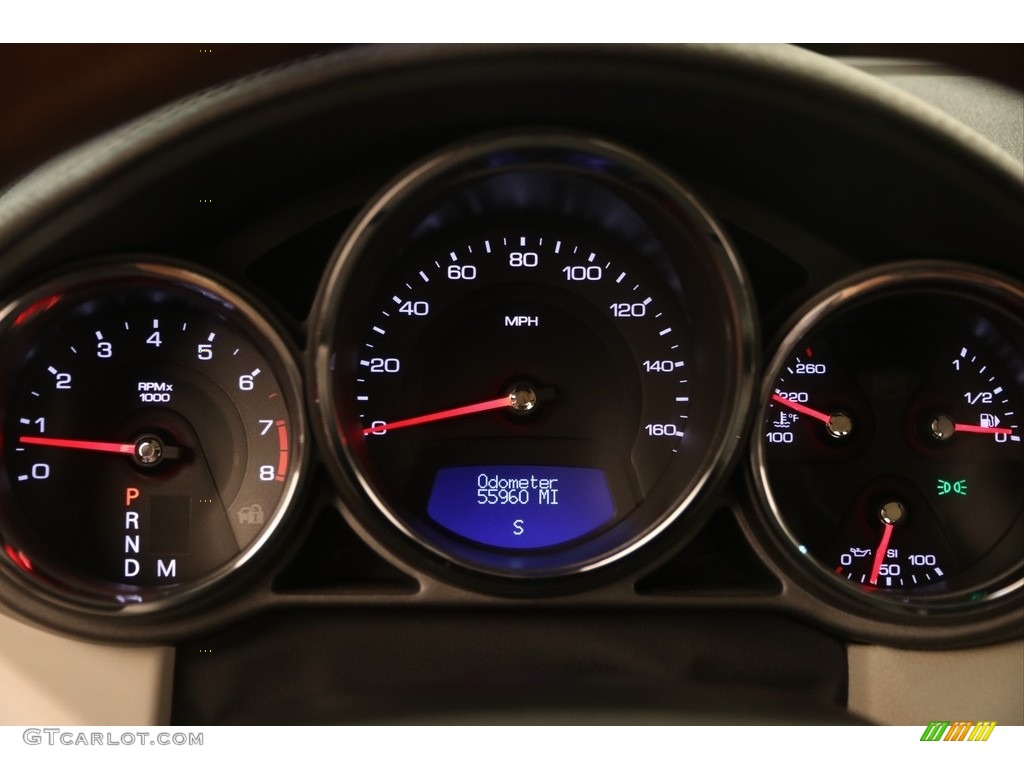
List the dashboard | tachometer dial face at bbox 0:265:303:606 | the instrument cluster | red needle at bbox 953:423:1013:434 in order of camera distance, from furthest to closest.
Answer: red needle at bbox 953:423:1013:434
tachometer dial face at bbox 0:265:303:606
the instrument cluster
the dashboard

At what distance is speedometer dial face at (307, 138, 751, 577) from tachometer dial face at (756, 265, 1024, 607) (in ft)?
0.81

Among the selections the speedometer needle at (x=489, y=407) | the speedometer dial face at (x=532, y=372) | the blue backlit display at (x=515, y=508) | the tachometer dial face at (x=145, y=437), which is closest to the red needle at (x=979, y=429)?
the speedometer dial face at (x=532, y=372)

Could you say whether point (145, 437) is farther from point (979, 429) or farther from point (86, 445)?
point (979, 429)

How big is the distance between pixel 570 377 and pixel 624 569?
1.48 ft

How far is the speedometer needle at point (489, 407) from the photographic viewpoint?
210 centimetres

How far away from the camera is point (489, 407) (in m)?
2.11

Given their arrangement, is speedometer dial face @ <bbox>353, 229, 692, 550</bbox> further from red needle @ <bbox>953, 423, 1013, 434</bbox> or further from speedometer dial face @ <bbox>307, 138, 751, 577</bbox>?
red needle @ <bbox>953, 423, 1013, 434</bbox>

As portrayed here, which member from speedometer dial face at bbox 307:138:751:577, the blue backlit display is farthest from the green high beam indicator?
the blue backlit display

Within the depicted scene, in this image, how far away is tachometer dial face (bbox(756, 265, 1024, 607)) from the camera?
2.10 metres

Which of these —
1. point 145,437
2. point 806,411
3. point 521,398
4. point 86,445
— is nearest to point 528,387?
point 521,398

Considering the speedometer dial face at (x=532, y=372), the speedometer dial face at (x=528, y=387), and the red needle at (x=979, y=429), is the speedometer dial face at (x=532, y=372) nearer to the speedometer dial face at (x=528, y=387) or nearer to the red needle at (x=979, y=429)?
the speedometer dial face at (x=528, y=387)

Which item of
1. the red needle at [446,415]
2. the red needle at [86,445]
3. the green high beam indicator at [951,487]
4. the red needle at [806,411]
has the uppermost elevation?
the red needle at [806,411]
